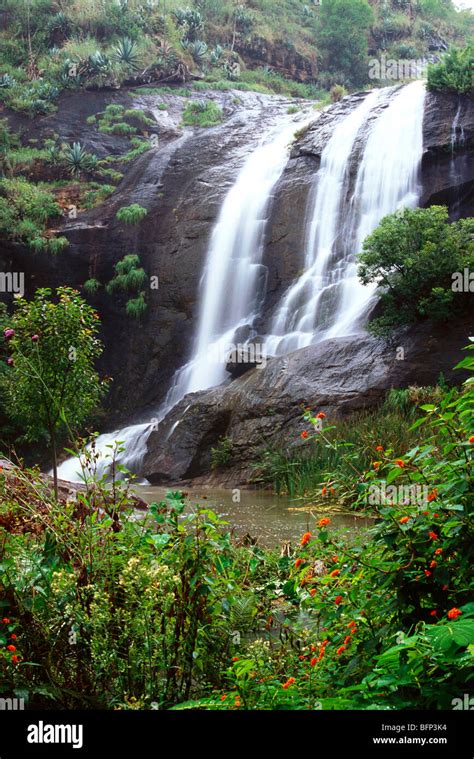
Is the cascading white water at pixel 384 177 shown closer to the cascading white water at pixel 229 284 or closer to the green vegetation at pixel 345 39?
the cascading white water at pixel 229 284

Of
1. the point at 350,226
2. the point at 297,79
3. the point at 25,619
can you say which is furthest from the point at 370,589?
the point at 297,79

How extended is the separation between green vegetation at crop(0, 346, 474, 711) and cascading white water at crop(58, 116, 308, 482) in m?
14.4

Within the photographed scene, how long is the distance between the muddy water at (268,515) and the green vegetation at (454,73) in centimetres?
1273

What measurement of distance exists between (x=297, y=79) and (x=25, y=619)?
43.3 meters

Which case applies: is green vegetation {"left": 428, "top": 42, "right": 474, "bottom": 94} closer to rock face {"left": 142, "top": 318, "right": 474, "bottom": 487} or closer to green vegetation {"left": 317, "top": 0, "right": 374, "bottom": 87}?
rock face {"left": 142, "top": 318, "right": 474, "bottom": 487}

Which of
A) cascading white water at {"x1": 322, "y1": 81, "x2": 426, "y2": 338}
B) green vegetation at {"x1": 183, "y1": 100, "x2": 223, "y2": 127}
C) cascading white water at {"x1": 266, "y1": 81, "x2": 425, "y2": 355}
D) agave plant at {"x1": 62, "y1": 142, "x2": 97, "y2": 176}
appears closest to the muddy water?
cascading white water at {"x1": 266, "y1": 81, "x2": 425, "y2": 355}

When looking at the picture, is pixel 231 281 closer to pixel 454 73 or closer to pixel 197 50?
pixel 454 73

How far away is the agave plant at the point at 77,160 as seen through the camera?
26.6m

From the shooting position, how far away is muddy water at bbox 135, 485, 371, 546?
23.4 ft

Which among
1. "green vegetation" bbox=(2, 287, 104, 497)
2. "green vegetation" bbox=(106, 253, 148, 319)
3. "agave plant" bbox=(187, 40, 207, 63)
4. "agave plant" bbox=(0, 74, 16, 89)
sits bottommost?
"green vegetation" bbox=(2, 287, 104, 497)

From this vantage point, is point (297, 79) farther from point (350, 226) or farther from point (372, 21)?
point (350, 226)

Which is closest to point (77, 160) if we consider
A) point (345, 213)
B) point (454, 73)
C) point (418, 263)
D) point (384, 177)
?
point (345, 213)

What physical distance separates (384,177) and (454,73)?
3.39 meters

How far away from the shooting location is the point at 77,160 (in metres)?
26.6
